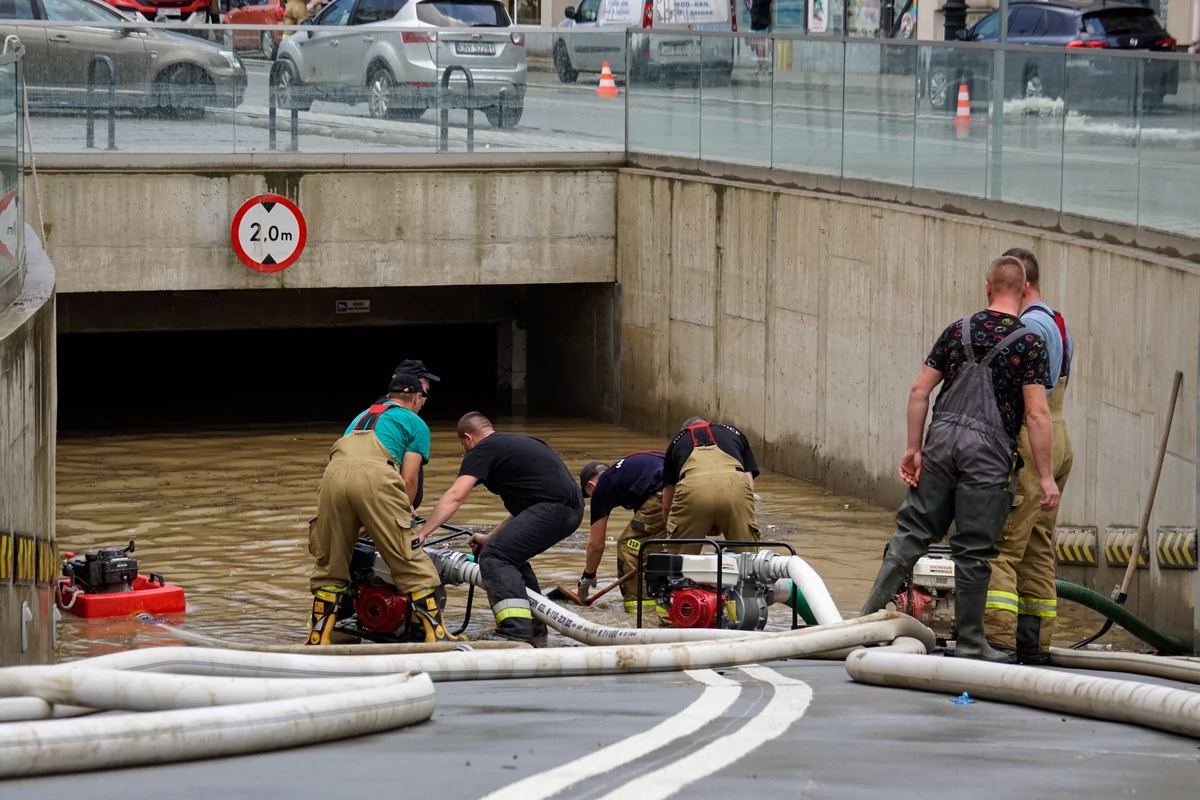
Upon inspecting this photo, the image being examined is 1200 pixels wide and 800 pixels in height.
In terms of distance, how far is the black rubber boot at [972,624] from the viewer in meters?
7.56

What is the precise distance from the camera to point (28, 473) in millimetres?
8633

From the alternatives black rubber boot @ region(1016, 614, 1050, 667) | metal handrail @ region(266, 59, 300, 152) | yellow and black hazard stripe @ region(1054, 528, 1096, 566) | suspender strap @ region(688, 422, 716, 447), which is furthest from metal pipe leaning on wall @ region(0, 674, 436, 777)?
metal handrail @ region(266, 59, 300, 152)

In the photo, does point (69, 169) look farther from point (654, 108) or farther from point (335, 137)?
point (654, 108)

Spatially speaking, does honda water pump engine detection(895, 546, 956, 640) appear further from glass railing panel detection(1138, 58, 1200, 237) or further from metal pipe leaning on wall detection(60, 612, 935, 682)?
glass railing panel detection(1138, 58, 1200, 237)

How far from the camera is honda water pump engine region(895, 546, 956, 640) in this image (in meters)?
8.64

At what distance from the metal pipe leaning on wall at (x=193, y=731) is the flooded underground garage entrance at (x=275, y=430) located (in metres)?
5.97

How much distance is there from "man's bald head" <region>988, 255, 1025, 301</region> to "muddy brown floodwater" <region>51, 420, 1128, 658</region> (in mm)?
3735

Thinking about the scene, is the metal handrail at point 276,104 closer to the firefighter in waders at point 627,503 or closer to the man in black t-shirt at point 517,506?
the firefighter in waders at point 627,503

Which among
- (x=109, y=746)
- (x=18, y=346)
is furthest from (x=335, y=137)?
(x=109, y=746)

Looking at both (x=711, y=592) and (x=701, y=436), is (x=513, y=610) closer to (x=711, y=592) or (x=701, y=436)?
(x=711, y=592)

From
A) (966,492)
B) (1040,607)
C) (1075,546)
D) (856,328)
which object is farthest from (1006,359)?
(856,328)

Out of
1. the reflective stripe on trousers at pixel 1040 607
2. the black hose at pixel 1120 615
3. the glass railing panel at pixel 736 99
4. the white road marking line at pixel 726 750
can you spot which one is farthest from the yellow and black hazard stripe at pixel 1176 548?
the glass railing panel at pixel 736 99

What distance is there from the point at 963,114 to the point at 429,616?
7.13 meters

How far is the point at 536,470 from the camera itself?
953cm
